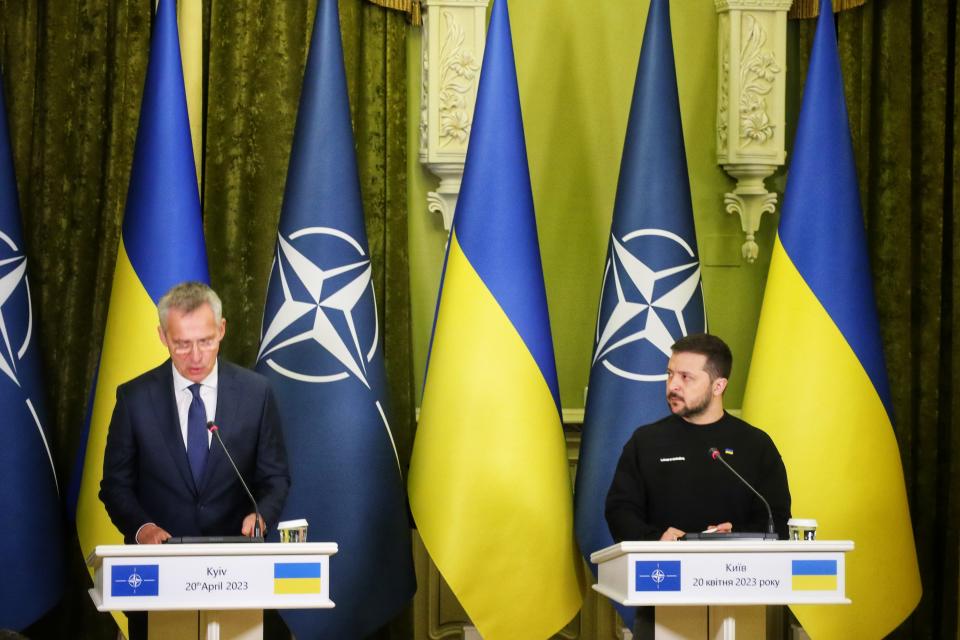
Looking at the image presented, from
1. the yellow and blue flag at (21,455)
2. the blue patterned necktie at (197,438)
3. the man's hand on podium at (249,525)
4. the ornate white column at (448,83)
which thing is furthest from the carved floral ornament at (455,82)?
the man's hand on podium at (249,525)

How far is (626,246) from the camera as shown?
4.91m

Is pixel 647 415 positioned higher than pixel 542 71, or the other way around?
pixel 542 71

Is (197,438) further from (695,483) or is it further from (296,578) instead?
(695,483)

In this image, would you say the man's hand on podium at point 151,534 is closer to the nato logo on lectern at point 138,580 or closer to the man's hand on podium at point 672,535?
the nato logo on lectern at point 138,580

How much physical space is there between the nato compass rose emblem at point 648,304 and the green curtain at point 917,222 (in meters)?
1.05

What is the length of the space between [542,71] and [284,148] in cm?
112

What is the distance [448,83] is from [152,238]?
1.40 m

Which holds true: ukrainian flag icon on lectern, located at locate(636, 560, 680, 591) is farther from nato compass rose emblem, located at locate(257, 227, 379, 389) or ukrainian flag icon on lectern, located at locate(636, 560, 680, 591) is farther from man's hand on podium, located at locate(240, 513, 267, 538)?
nato compass rose emblem, located at locate(257, 227, 379, 389)

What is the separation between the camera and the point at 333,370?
4664 mm

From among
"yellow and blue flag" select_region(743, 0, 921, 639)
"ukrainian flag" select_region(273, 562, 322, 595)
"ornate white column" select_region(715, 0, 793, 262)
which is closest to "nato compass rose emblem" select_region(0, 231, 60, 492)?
"ukrainian flag" select_region(273, 562, 322, 595)

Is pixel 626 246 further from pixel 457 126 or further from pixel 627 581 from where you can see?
pixel 627 581

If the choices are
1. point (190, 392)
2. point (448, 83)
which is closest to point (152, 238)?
point (190, 392)

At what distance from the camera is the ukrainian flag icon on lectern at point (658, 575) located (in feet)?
10.5

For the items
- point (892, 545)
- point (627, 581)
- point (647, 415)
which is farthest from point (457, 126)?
point (627, 581)
